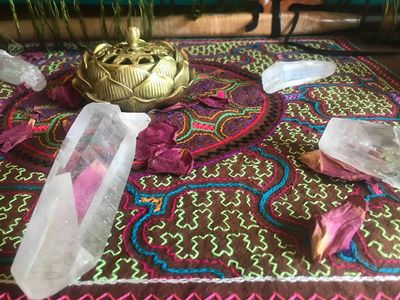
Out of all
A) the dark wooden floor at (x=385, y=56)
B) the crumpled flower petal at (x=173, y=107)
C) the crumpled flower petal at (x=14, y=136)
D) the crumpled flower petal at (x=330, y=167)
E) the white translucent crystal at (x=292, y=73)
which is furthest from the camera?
the dark wooden floor at (x=385, y=56)

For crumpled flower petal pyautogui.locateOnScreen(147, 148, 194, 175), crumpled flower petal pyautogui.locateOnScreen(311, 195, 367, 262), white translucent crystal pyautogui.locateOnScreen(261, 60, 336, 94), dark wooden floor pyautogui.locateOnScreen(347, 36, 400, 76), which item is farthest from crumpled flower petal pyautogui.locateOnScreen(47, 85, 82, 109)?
dark wooden floor pyautogui.locateOnScreen(347, 36, 400, 76)

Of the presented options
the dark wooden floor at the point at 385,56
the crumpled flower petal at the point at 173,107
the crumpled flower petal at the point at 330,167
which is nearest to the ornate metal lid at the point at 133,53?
the crumpled flower petal at the point at 173,107

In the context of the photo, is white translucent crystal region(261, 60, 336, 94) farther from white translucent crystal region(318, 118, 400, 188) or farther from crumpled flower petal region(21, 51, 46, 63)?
crumpled flower petal region(21, 51, 46, 63)

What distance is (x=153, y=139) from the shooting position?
735 millimetres

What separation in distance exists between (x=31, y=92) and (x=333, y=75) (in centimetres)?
75

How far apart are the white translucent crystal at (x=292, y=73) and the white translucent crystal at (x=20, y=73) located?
0.54 meters

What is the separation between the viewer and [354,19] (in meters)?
1.36

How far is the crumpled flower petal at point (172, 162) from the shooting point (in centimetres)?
67

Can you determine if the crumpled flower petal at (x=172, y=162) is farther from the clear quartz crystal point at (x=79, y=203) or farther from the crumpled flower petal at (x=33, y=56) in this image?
the crumpled flower petal at (x=33, y=56)

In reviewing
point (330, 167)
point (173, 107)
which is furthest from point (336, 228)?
point (173, 107)

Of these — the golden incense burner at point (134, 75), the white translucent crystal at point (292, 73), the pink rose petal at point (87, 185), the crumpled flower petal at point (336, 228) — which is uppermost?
the golden incense burner at point (134, 75)

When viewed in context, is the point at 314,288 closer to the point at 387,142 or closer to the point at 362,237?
the point at 362,237

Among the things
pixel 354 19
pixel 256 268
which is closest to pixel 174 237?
pixel 256 268

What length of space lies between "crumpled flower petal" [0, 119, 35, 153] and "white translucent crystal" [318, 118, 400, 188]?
54cm
